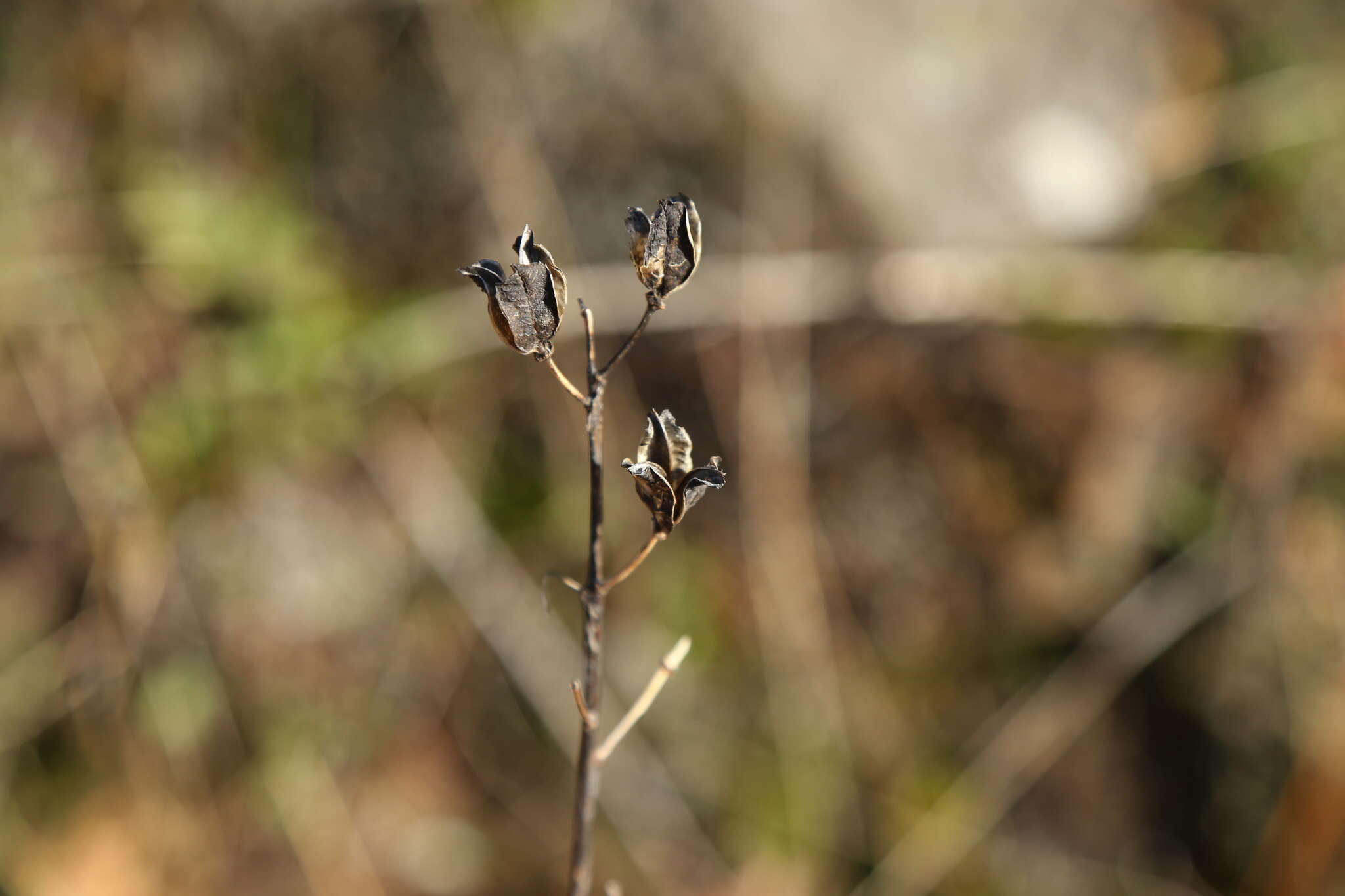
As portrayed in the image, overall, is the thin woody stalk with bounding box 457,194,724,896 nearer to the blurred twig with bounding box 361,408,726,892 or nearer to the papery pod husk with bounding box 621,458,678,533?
the papery pod husk with bounding box 621,458,678,533

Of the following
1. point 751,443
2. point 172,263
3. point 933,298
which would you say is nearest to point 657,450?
point 751,443

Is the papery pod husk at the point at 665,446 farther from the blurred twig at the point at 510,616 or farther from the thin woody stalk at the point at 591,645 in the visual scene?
the blurred twig at the point at 510,616

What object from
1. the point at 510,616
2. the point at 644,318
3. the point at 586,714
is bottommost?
the point at 510,616

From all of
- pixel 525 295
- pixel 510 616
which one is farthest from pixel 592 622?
pixel 510 616

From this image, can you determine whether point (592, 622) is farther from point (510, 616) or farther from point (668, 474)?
point (510, 616)

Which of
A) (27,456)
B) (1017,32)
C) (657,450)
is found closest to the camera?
(657,450)

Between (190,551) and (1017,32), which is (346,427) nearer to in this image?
(190,551)

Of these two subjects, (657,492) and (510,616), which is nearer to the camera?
(657,492)
